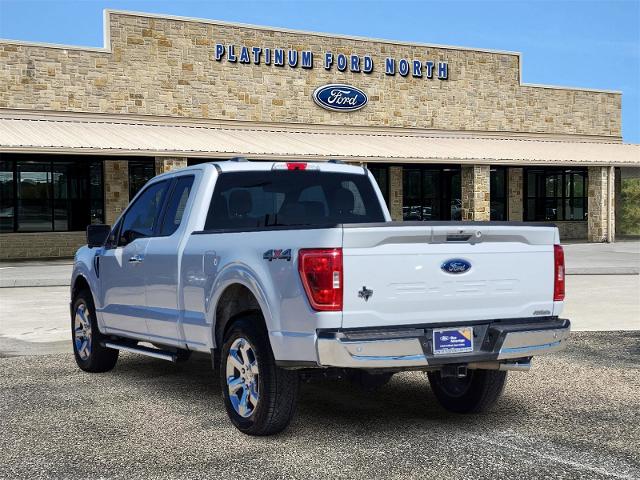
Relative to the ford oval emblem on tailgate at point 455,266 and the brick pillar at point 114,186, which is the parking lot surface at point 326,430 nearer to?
the ford oval emblem on tailgate at point 455,266

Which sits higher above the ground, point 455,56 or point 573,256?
point 455,56

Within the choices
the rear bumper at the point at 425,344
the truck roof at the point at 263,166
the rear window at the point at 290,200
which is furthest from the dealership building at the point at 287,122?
the rear bumper at the point at 425,344

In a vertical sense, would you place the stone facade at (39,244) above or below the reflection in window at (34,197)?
below

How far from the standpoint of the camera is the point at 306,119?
113 feet

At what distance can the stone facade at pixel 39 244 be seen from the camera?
2936cm

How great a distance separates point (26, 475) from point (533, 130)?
35831 mm

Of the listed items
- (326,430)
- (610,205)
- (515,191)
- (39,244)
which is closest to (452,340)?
(326,430)

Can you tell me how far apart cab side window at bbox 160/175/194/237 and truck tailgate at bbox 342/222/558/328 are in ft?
8.37

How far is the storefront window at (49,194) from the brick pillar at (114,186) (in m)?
0.23

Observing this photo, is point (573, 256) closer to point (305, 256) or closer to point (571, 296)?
point (571, 296)

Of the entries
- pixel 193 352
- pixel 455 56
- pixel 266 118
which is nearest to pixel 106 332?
pixel 193 352

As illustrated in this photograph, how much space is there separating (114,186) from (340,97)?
9.16m

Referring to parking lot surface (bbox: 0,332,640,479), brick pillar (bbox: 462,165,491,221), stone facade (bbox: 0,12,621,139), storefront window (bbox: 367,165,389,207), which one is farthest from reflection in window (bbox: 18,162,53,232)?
parking lot surface (bbox: 0,332,640,479)

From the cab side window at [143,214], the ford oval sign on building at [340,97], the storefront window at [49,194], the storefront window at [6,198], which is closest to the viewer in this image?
the cab side window at [143,214]
